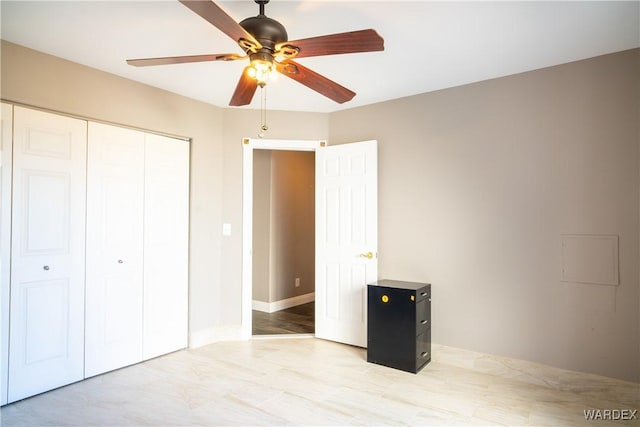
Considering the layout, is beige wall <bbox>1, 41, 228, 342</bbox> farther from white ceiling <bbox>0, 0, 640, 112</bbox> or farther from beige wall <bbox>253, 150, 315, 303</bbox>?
beige wall <bbox>253, 150, 315, 303</bbox>

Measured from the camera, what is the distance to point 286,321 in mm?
4812

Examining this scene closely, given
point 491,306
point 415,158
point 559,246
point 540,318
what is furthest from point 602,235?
point 415,158

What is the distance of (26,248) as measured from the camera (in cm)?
271

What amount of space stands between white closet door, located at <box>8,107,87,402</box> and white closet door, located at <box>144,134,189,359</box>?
0.56 m

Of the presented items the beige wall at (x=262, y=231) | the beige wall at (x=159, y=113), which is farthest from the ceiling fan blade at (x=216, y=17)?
the beige wall at (x=262, y=231)

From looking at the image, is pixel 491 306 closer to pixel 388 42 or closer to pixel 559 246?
pixel 559 246

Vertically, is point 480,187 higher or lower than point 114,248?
higher

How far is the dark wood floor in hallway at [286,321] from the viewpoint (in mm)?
4379

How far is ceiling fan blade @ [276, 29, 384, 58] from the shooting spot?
5.57 ft

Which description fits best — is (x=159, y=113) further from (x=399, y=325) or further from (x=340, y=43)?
(x=399, y=325)

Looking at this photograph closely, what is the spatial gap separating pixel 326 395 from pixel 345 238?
159 centimetres

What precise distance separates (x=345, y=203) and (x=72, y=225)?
2387mm

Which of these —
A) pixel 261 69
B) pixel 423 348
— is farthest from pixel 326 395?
pixel 261 69

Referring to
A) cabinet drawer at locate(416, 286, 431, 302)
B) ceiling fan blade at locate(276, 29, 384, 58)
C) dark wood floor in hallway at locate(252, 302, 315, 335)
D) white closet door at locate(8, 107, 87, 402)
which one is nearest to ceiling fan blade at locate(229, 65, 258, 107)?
ceiling fan blade at locate(276, 29, 384, 58)
